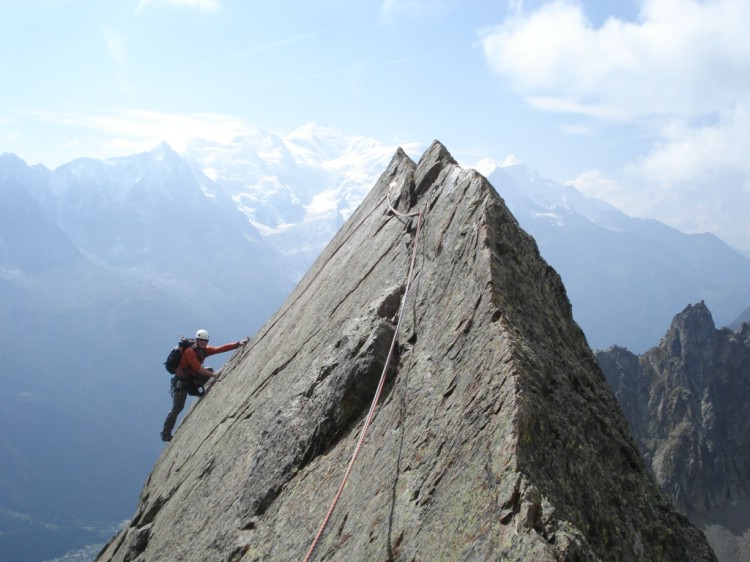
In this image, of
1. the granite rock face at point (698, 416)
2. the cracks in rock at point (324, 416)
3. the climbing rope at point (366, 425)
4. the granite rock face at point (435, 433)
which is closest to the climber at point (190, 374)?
the granite rock face at point (435, 433)

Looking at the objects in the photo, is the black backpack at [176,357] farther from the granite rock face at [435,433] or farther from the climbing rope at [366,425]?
the climbing rope at [366,425]

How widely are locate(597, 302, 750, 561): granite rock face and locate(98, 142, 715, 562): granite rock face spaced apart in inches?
5209

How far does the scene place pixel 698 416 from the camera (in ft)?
500

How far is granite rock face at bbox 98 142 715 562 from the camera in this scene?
6070 mm

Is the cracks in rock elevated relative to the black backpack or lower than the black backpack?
lower

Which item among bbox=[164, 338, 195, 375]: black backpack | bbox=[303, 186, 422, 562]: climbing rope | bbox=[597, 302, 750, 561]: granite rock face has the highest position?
bbox=[597, 302, 750, 561]: granite rock face

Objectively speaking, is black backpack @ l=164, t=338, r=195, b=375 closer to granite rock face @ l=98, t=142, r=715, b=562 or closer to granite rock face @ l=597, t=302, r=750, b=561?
granite rock face @ l=98, t=142, r=715, b=562

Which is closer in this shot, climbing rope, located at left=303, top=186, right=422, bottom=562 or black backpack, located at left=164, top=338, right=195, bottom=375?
climbing rope, located at left=303, top=186, right=422, bottom=562

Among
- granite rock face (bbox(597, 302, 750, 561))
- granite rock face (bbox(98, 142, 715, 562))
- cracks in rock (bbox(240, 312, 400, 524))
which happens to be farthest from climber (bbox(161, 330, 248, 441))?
granite rock face (bbox(597, 302, 750, 561))

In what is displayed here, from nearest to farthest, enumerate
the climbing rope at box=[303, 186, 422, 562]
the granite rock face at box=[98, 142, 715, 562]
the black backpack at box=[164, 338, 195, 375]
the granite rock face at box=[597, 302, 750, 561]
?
1. the granite rock face at box=[98, 142, 715, 562]
2. the climbing rope at box=[303, 186, 422, 562]
3. the black backpack at box=[164, 338, 195, 375]
4. the granite rock face at box=[597, 302, 750, 561]

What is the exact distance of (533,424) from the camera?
20.8ft

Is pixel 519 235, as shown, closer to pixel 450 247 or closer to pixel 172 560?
pixel 450 247

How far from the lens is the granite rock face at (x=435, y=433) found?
6070 mm

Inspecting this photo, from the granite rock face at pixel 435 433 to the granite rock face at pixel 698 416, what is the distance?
13230cm
